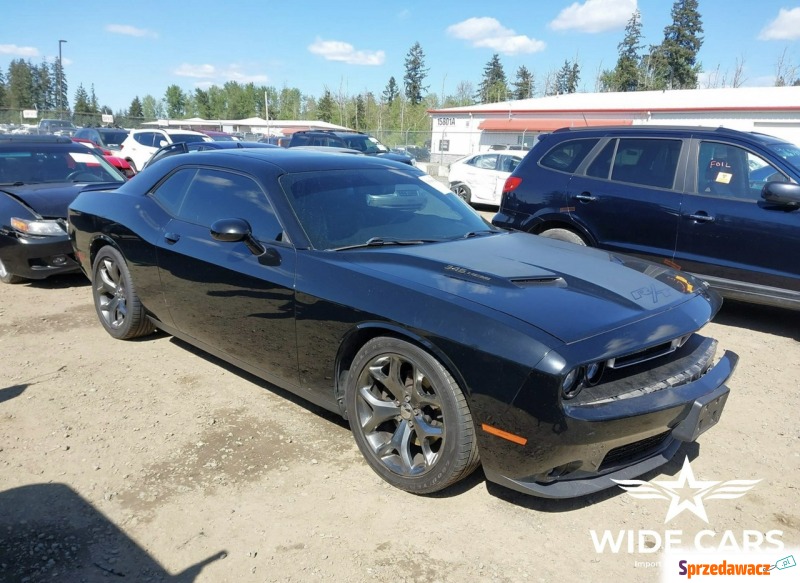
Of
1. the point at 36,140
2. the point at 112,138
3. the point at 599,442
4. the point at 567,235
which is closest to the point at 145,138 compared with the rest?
the point at 112,138

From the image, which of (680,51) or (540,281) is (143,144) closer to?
(540,281)

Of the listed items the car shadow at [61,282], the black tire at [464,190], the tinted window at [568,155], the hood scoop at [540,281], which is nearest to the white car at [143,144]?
the black tire at [464,190]

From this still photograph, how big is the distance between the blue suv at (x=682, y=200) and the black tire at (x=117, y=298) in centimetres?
395

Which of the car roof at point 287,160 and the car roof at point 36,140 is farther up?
the car roof at point 287,160

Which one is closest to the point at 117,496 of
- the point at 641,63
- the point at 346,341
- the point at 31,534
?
the point at 31,534

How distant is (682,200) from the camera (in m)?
5.48

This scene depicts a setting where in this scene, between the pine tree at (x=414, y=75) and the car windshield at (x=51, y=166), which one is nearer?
the car windshield at (x=51, y=166)

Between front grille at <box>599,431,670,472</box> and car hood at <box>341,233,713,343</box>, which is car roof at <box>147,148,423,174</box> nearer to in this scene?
car hood at <box>341,233,713,343</box>

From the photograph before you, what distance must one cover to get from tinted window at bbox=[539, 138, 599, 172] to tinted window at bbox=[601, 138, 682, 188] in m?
0.34

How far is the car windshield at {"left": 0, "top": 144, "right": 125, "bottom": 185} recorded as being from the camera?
6951 millimetres

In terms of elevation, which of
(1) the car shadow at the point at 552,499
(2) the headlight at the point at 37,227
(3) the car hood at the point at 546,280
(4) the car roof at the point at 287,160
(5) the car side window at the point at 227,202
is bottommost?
(1) the car shadow at the point at 552,499

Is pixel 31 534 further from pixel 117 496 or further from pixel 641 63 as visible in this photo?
pixel 641 63

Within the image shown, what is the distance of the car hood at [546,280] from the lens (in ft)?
8.37

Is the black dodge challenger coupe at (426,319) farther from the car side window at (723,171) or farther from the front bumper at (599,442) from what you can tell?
the car side window at (723,171)
